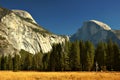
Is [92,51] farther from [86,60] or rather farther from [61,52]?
[61,52]

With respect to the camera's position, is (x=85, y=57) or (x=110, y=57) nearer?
(x=110, y=57)

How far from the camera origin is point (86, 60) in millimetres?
98000

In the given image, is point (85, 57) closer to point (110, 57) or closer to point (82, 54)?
point (82, 54)

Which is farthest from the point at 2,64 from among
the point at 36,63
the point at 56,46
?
the point at 56,46

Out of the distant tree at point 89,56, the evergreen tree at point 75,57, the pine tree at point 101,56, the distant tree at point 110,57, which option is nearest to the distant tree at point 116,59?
the distant tree at point 110,57

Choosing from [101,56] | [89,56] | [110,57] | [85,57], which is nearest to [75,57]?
[85,57]

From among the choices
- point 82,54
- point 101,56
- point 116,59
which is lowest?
point 116,59

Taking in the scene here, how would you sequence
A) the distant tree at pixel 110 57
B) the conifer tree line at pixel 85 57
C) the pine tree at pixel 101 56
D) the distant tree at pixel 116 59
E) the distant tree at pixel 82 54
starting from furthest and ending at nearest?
the distant tree at pixel 82 54, the pine tree at pixel 101 56, the conifer tree line at pixel 85 57, the distant tree at pixel 110 57, the distant tree at pixel 116 59

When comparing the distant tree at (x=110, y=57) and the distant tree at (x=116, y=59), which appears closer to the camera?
the distant tree at (x=116, y=59)

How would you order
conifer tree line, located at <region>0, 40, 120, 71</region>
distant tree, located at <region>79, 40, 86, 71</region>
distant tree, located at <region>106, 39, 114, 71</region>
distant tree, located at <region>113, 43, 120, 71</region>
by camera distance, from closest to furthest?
distant tree, located at <region>113, 43, 120, 71</region> → distant tree, located at <region>106, 39, 114, 71</region> → conifer tree line, located at <region>0, 40, 120, 71</region> → distant tree, located at <region>79, 40, 86, 71</region>

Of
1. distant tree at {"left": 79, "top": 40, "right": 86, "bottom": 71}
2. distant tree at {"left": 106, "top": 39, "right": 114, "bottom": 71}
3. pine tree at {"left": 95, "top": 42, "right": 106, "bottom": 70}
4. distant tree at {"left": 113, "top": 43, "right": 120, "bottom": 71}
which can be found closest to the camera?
distant tree at {"left": 113, "top": 43, "right": 120, "bottom": 71}

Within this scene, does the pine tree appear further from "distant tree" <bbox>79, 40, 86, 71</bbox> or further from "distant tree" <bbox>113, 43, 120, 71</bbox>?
"distant tree" <bbox>79, 40, 86, 71</bbox>

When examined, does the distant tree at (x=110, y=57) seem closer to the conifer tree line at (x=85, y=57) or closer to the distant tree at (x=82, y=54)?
the conifer tree line at (x=85, y=57)

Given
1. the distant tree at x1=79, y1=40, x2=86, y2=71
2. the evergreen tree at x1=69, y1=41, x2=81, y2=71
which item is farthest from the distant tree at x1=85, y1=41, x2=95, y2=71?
the evergreen tree at x1=69, y1=41, x2=81, y2=71
